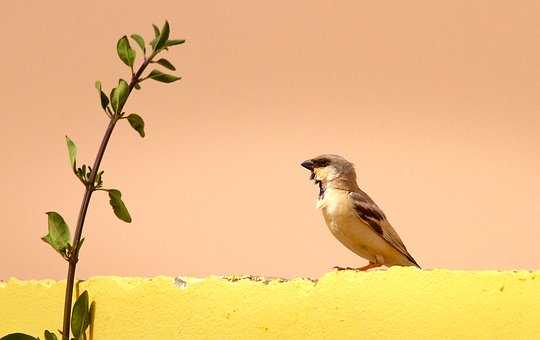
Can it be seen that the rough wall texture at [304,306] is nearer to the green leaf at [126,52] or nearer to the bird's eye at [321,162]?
the green leaf at [126,52]

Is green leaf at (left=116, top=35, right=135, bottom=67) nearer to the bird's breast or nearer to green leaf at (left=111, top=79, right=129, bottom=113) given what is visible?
green leaf at (left=111, top=79, right=129, bottom=113)

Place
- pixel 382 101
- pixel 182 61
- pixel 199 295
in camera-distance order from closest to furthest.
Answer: pixel 199 295, pixel 382 101, pixel 182 61

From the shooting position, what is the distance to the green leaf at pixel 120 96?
3.35 feet

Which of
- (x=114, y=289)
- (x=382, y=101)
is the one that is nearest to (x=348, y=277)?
(x=114, y=289)

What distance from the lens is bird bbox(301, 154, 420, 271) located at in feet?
5.04

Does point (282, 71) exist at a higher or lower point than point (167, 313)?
higher

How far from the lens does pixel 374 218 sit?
1.55m

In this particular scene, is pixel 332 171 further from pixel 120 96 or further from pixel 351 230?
pixel 120 96

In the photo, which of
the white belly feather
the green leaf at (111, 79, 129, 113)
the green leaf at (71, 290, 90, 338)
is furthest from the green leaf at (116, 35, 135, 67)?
the white belly feather

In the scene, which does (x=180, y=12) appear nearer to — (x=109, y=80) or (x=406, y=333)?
(x=109, y=80)

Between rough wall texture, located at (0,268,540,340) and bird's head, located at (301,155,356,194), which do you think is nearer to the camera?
rough wall texture, located at (0,268,540,340)

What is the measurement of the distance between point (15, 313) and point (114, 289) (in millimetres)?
164

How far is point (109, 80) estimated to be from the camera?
7.63 ft

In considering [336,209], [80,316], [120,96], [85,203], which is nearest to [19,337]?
[80,316]
